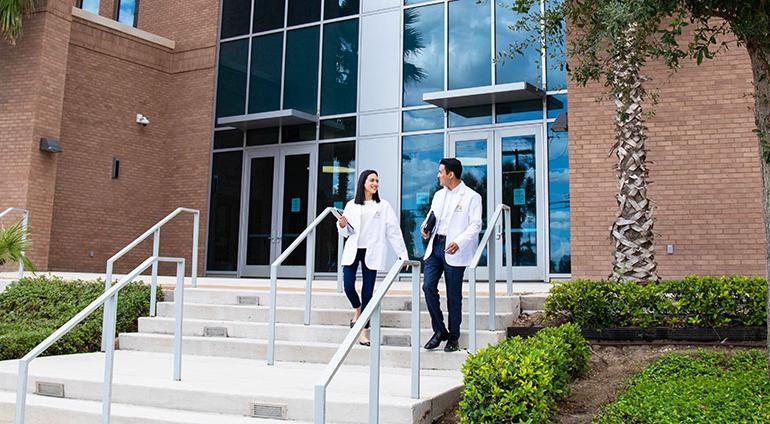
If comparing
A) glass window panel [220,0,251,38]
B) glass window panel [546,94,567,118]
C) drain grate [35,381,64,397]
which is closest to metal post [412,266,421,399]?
drain grate [35,381,64,397]

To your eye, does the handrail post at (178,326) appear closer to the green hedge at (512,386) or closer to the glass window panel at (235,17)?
the green hedge at (512,386)

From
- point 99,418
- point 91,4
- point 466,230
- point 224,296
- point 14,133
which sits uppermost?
point 91,4

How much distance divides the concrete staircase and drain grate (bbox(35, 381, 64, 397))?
0.08ft

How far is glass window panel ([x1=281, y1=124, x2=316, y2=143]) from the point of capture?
15.1 metres

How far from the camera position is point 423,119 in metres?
13.9

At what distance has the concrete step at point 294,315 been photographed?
655 cm

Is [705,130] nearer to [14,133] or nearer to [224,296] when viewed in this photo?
[224,296]

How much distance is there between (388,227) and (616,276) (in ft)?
8.00

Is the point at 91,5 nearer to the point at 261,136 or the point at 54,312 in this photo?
the point at 261,136

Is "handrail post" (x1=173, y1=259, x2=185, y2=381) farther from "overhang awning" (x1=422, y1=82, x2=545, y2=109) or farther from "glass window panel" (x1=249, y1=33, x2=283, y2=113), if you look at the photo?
"glass window panel" (x1=249, y1=33, x2=283, y2=113)

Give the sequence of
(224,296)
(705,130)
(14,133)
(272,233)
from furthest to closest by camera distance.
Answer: (272,233) → (14,133) → (705,130) → (224,296)

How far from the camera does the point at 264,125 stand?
15562 millimetres

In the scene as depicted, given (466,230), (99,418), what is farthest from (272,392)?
(466,230)

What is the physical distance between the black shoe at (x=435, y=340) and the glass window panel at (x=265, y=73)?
10.7 metres
